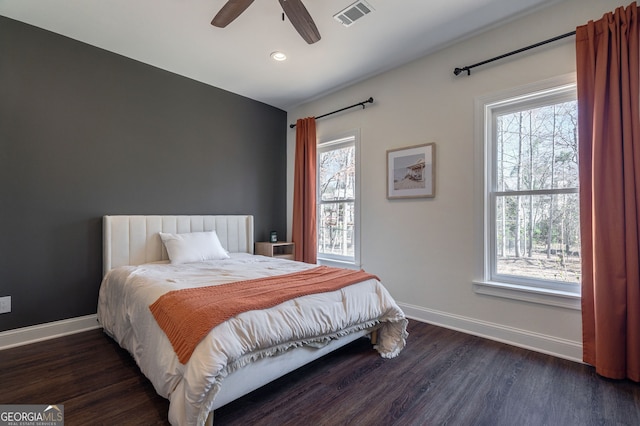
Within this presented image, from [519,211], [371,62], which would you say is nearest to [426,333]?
[519,211]

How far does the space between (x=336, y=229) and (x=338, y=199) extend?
426 mm

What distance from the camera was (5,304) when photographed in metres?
2.59

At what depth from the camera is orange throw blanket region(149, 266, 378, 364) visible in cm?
157

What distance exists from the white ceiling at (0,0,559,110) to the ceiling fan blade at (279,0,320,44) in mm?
296

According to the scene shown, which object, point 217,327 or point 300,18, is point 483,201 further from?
point 217,327

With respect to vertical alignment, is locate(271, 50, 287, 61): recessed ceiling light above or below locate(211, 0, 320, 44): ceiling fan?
above

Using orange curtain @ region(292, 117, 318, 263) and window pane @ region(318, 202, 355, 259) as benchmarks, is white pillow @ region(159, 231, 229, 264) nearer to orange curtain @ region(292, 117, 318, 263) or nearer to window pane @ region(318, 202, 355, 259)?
orange curtain @ region(292, 117, 318, 263)

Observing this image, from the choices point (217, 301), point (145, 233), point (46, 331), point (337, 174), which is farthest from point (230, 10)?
point (46, 331)


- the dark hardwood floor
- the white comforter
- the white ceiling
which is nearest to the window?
the white ceiling

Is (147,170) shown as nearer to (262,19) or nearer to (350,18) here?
(262,19)

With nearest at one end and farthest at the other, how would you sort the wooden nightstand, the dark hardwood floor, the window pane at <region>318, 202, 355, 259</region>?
the dark hardwood floor, the window pane at <region>318, 202, 355, 259</region>, the wooden nightstand

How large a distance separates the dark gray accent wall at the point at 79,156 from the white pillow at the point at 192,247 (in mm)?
462

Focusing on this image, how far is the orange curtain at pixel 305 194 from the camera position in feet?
14.2

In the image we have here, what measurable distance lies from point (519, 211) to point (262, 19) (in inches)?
112
